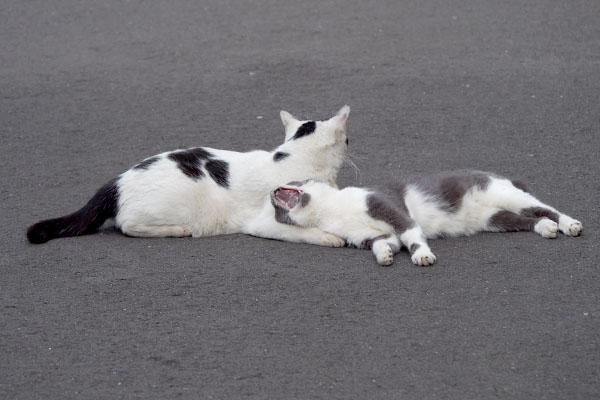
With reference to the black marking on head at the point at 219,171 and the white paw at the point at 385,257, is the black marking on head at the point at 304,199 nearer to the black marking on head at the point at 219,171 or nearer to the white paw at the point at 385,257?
the black marking on head at the point at 219,171

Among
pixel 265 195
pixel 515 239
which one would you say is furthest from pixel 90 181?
pixel 515 239

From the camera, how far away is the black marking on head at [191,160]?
20.6 ft

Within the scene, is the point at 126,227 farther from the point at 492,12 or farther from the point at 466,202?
the point at 492,12

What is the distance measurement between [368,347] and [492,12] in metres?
6.96

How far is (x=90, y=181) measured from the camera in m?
7.34

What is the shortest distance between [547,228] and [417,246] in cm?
92

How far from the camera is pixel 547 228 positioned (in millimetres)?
5812

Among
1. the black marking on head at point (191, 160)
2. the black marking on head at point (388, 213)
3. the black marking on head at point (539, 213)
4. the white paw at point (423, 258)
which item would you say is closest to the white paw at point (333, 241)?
the black marking on head at point (388, 213)

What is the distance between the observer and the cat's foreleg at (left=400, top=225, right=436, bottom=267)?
5.52 meters

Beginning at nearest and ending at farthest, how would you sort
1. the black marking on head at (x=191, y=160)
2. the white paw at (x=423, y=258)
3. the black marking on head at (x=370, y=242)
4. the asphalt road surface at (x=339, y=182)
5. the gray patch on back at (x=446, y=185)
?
the asphalt road surface at (x=339, y=182), the white paw at (x=423, y=258), the black marking on head at (x=370, y=242), the gray patch on back at (x=446, y=185), the black marking on head at (x=191, y=160)

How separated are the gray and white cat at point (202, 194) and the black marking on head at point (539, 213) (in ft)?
4.59

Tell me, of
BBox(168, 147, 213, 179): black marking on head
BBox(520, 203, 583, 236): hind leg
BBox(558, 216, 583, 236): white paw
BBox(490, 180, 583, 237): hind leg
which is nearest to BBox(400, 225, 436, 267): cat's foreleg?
BBox(490, 180, 583, 237): hind leg

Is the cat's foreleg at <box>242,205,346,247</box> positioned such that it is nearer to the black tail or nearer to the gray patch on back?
the gray patch on back

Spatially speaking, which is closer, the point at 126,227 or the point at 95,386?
the point at 95,386
